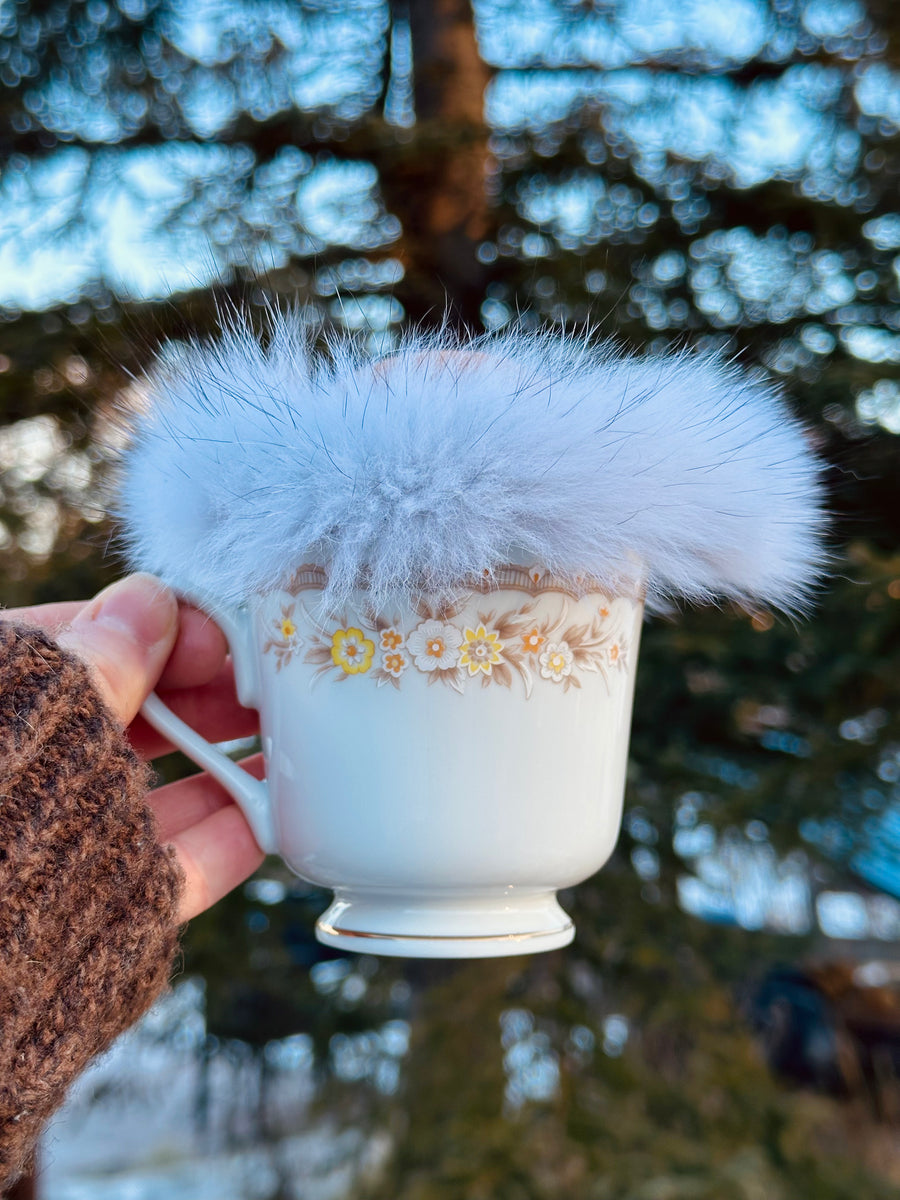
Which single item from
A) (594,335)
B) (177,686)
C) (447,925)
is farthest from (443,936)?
(594,335)

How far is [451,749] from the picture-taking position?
506mm

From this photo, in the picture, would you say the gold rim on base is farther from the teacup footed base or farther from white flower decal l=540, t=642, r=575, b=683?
white flower decal l=540, t=642, r=575, b=683

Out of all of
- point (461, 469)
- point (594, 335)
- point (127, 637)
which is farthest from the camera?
point (594, 335)

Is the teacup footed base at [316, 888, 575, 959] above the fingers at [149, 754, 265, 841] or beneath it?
above

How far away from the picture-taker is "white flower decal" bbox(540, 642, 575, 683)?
511 mm

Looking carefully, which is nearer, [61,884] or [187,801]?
[61,884]

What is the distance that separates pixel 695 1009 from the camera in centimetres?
107

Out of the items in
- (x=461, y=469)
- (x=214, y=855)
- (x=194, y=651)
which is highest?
(x=461, y=469)

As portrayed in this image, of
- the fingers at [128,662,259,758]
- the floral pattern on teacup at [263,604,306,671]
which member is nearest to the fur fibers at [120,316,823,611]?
the floral pattern on teacup at [263,604,306,671]

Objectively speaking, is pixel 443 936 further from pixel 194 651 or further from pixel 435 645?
pixel 194 651

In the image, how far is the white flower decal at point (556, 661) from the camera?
0.51 m

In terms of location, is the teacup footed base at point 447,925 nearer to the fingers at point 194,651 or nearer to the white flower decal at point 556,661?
the white flower decal at point 556,661

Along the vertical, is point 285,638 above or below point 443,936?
above

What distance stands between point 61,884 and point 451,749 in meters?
0.23
